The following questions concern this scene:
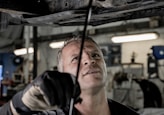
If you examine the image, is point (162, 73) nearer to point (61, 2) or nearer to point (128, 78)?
point (128, 78)

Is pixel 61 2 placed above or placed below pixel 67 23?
above

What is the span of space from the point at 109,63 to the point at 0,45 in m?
2.72

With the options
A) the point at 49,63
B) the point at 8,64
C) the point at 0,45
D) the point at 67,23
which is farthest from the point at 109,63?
the point at 67,23

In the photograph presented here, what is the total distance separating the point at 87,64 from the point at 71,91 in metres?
0.43

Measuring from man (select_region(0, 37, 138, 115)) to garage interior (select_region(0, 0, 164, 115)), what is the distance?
0.18 meters

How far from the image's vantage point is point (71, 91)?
0.77m

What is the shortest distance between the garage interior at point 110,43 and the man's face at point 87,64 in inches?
5.9

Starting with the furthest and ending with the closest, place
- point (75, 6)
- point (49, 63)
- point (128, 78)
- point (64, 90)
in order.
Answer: point (49, 63), point (128, 78), point (75, 6), point (64, 90)

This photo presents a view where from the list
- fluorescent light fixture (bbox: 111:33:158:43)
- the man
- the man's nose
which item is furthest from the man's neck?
fluorescent light fixture (bbox: 111:33:158:43)

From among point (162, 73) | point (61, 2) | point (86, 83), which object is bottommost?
point (162, 73)

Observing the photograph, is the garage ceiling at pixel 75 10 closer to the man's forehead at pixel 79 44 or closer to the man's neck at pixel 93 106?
the man's forehead at pixel 79 44

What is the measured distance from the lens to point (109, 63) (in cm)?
732

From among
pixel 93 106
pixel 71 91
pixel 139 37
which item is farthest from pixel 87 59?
pixel 139 37

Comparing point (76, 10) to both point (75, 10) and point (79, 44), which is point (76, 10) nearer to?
point (75, 10)
